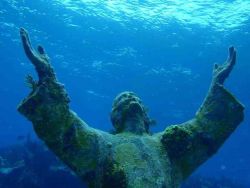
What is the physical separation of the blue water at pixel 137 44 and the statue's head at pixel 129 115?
1526 centimetres

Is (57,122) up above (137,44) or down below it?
above

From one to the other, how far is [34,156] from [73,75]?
18.5 metres

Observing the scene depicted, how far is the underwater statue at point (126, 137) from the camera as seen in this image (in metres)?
4.72

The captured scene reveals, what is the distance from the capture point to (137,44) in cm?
2642

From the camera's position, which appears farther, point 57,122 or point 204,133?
point 204,133

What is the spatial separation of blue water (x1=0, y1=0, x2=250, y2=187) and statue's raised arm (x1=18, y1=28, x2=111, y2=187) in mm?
16756

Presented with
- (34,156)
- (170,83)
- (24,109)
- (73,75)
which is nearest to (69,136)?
(24,109)

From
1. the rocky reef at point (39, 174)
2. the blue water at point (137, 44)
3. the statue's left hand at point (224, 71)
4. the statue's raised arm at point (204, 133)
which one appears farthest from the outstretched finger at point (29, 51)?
the blue water at point (137, 44)

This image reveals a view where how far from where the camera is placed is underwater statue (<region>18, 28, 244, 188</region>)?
4.72 meters

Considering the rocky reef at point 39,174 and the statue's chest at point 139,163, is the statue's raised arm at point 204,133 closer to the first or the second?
the statue's chest at point 139,163

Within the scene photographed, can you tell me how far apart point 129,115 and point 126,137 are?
1.95 feet

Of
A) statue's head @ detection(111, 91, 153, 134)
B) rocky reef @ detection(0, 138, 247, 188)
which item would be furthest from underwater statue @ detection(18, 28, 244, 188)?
rocky reef @ detection(0, 138, 247, 188)

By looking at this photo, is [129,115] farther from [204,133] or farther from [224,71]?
[224,71]

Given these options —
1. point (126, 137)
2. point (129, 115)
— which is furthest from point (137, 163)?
point (129, 115)
